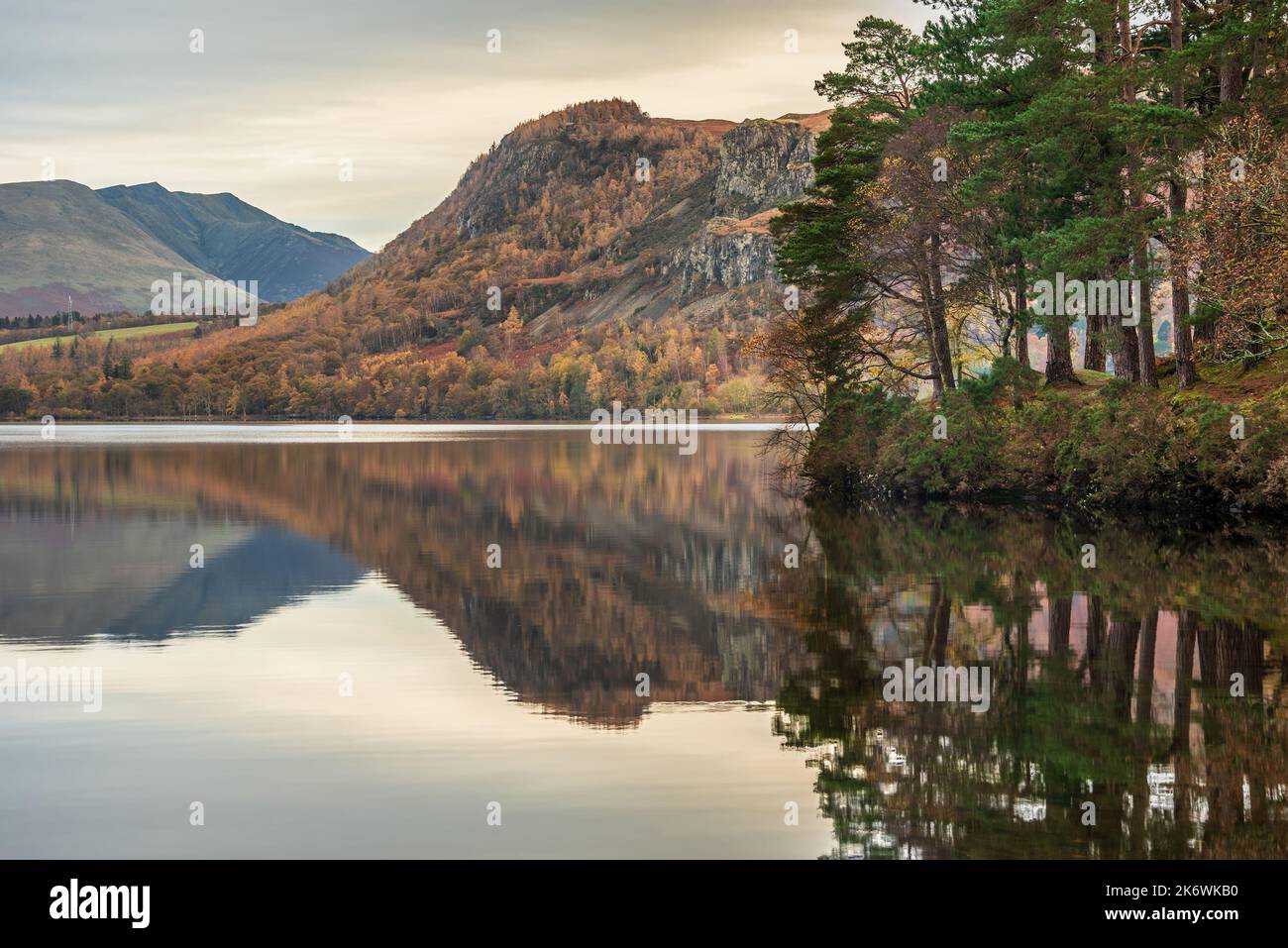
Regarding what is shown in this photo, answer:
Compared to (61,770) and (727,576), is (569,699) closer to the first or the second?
(61,770)

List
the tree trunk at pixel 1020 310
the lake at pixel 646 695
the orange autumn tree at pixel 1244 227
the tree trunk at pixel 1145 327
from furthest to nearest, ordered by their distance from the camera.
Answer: the tree trunk at pixel 1020 310
the tree trunk at pixel 1145 327
the orange autumn tree at pixel 1244 227
the lake at pixel 646 695

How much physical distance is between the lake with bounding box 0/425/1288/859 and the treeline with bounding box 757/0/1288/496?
27.8 ft

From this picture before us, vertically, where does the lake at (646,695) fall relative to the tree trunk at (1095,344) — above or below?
below

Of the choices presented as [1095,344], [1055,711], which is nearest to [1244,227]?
[1095,344]

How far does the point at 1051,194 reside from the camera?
148 ft

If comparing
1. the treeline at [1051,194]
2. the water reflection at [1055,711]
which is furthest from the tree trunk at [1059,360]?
the water reflection at [1055,711]

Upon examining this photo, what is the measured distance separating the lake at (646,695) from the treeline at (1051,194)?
8.47m

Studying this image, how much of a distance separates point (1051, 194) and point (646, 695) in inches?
1311

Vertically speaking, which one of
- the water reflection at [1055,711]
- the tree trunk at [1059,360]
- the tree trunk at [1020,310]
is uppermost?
the tree trunk at [1020,310]

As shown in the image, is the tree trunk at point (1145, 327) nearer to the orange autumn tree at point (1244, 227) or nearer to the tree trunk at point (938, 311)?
the orange autumn tree at point (1244, 227)

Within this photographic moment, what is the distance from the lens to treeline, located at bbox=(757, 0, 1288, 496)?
36781 millimetres

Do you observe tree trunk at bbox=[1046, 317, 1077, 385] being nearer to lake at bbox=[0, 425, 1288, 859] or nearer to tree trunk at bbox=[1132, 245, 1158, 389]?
tree trunk at bbox=[1132, 245, 1158, 389]

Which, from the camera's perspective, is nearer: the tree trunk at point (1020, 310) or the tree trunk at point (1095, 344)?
the tree trunk at point (1095, 344)

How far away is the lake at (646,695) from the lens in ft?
→ 37.3
